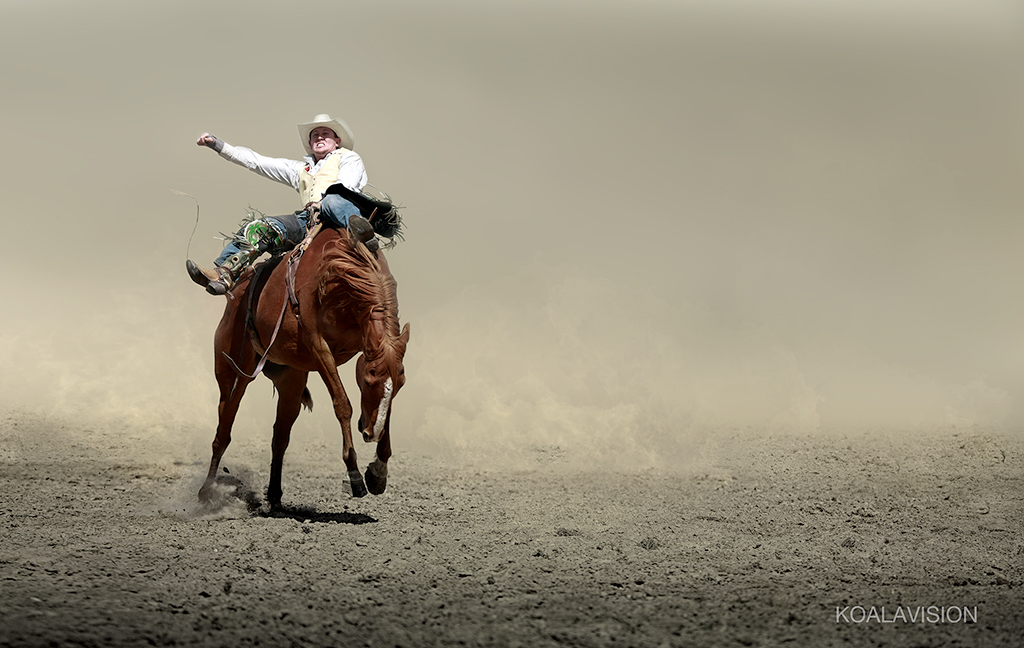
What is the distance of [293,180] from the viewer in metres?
6.95

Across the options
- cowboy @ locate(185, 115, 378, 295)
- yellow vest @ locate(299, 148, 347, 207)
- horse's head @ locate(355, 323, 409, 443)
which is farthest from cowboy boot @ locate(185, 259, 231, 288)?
horse's head @ locate(355, 323, 409, 443)

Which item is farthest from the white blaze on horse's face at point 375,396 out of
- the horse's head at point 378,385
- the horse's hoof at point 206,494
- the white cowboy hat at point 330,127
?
the horse's hoof at point 206,494

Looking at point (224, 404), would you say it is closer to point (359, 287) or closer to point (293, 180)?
point (293, 180)

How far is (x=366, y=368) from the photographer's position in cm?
564

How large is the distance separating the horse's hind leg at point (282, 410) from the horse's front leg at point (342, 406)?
128 centimetres

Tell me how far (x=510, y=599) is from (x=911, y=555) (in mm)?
3036

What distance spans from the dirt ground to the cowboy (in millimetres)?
1921

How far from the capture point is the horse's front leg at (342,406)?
5.69 metres

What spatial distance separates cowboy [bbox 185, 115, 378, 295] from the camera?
6.65 meters

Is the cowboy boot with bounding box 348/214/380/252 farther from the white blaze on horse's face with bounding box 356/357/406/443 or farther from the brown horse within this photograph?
the white blaze on horse's face with bounding box 356/357/406/443

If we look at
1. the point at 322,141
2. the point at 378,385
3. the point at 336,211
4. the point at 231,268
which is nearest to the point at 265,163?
the point at 322,141

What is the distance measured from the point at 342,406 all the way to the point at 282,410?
1800 millimetres

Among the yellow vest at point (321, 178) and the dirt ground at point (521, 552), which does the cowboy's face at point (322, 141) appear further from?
the dirt ground at point (521, 552)

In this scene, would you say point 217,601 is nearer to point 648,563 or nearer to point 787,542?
point 648,563
